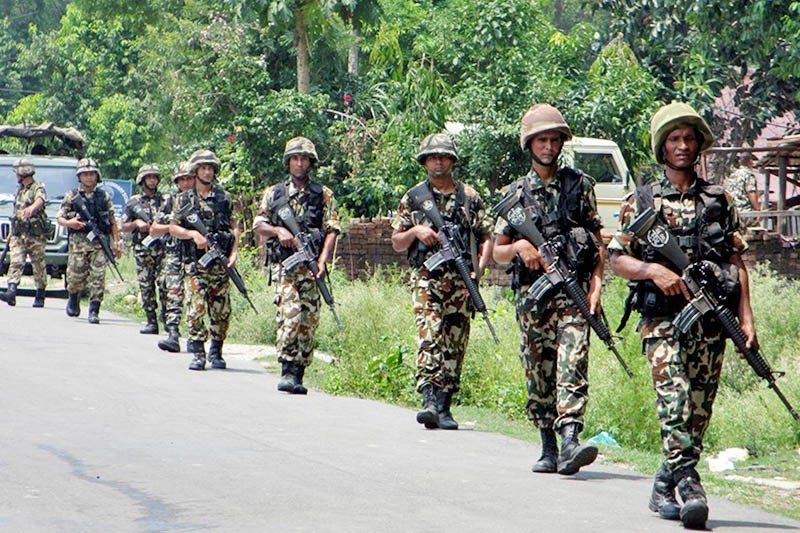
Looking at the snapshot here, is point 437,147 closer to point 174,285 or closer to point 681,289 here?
point 681,289

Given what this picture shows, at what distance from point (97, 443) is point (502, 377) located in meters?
4.24

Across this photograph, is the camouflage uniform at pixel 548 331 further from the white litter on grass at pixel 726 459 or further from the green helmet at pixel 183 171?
the green helmet at pixel 183 171

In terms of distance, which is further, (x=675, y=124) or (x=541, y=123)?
(x=541, y=123)

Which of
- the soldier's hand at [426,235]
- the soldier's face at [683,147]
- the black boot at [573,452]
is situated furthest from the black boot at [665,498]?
the soldier's hand at [426,235]

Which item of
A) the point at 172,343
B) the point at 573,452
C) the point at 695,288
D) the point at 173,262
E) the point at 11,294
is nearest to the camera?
the point at 695,288

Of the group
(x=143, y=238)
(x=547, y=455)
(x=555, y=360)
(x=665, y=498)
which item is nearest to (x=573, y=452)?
(x=547, y=455)

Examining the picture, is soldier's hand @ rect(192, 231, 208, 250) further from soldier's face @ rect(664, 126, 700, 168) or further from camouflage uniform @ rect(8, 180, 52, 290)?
camouflage uniform @ rect(8, 180, 52, 290)

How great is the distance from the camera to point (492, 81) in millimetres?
21172

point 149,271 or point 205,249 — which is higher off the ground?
point 205,249

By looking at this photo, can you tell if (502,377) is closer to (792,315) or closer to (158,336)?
(792,315)

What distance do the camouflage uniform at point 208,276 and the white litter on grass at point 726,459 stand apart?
537 centimetres

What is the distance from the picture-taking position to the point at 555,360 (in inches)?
297

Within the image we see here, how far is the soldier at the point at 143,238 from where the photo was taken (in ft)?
54.9

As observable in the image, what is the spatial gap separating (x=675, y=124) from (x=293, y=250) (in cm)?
524
